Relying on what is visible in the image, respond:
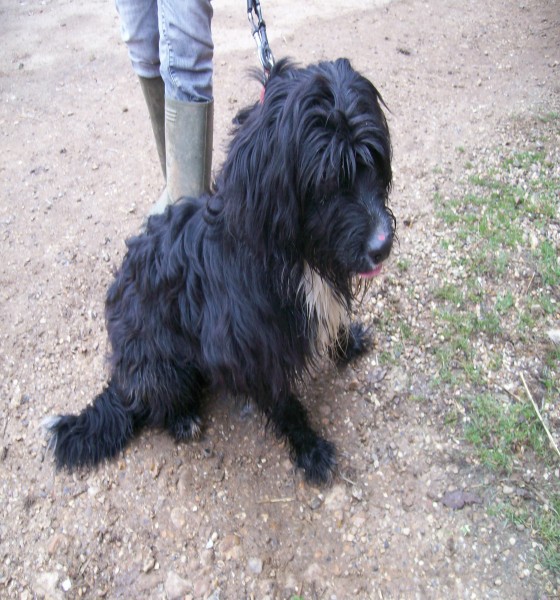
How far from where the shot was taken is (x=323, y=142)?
1.58m

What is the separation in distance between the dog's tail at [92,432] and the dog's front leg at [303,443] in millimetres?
753

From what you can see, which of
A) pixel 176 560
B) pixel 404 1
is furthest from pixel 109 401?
pixel 404 1

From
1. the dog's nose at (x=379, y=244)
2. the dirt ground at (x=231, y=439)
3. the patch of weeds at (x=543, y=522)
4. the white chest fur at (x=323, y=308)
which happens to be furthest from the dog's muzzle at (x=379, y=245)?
the patch of weeds at (x=543, y=522)

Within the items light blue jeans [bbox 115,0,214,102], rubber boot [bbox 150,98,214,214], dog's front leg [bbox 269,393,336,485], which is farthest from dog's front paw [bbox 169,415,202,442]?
light blue jeans [bbox 115,0,214,102]

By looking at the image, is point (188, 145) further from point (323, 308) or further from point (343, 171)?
point (343, 171)

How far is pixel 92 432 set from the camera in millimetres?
2502

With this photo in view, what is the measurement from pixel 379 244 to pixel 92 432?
171 cm

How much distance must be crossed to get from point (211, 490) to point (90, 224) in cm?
228

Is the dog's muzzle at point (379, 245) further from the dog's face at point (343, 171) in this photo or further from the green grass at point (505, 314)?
the green grass at point (505, 314)

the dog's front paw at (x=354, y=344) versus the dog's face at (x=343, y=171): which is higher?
the dog's face at (x=343, y=171)

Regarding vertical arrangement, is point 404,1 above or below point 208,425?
above

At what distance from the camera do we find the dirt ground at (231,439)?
2.22 m

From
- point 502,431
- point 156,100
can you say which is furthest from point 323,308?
point 156,100

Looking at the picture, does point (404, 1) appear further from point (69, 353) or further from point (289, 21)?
→ point (69, 353)
